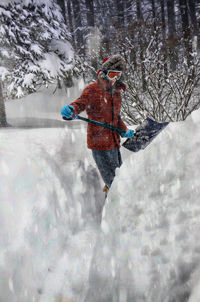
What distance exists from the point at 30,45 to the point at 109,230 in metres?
6.19

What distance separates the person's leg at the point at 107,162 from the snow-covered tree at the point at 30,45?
475cm

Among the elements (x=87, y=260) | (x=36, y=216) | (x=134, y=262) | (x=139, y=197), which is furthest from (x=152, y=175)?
(x=36, y=216)

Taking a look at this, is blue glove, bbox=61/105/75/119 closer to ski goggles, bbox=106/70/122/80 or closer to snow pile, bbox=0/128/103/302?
ski goggles, bbox=106/70/122/80

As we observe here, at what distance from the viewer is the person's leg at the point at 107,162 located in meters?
2.62

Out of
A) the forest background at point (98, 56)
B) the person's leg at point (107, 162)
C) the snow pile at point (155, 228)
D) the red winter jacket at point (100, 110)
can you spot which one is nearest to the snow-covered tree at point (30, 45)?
the forest background at point (98, 56)

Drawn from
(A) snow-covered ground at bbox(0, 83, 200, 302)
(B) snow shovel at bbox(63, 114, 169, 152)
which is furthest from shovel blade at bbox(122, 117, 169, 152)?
(A) snow-covered ground at bbox(0, 83, 200, 302)

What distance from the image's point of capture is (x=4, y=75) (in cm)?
657

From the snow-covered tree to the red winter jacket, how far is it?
4.62 meters

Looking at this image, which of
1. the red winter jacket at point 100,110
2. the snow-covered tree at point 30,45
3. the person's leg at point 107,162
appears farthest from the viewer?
the snow-covered tree at point 30,45

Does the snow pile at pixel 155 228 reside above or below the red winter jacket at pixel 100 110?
below

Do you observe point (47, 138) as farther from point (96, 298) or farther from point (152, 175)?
point (96, 298)

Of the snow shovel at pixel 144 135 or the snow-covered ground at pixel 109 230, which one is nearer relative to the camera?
the snow-covered ground at pixel 109 230

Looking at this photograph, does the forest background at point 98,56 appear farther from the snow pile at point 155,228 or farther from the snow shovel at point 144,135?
the snow pile at point 155,228

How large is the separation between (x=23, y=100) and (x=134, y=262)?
505 inches
